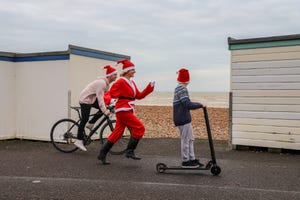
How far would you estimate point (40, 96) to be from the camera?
429 inches

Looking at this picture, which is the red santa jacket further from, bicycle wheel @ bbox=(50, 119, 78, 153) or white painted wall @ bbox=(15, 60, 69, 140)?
white painted wall @ bbox=(15, 60, 69, 140)

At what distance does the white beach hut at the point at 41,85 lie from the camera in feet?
34.4

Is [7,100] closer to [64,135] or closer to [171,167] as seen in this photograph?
[64,135]

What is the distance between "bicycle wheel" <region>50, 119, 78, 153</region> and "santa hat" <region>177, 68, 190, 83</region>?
3297 mm

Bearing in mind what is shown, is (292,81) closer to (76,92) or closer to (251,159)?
(251,159)

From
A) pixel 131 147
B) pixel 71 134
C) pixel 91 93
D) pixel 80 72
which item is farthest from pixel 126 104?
pixel 80 72

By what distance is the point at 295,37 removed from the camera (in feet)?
28.8

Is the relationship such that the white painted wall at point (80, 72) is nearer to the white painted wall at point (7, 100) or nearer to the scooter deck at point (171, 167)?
the white painted wall at point (7, 100)

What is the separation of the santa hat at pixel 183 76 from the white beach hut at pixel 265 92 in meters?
3.02

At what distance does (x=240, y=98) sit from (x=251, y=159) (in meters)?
1.71

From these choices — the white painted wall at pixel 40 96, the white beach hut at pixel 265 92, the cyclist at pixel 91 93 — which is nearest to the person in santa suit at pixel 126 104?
the cyclist at pixel 91 93

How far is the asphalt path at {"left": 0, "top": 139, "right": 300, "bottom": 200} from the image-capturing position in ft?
17.7

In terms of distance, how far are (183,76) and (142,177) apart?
5.75 ft

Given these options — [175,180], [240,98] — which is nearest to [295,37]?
[240,98]
